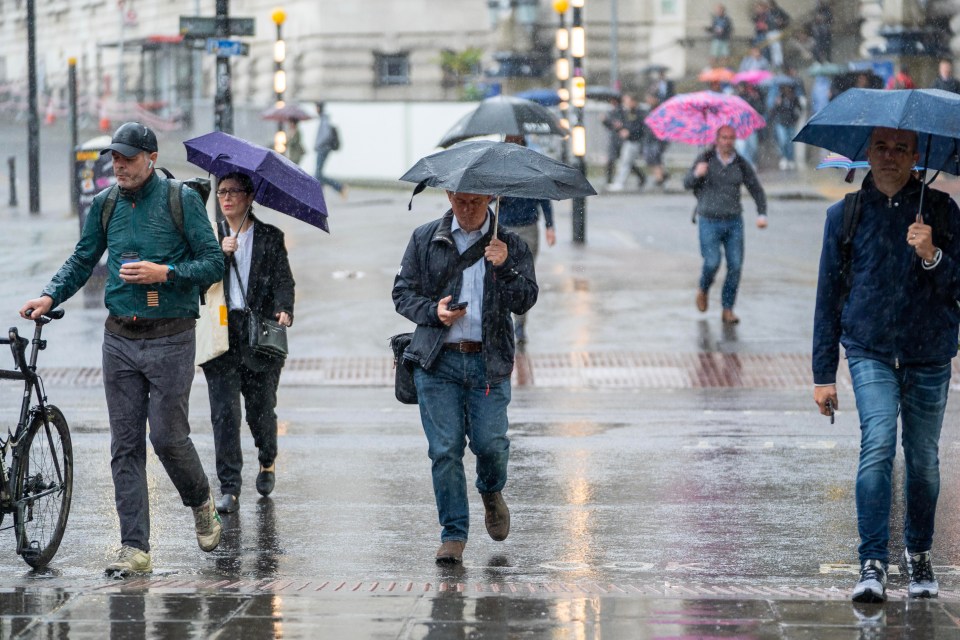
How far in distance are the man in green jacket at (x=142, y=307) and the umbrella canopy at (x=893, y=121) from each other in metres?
2.62

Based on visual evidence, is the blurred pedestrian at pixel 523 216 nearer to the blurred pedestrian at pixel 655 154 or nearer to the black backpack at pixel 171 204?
the black backpack at pixel 171 204

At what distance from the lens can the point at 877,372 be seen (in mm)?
6402

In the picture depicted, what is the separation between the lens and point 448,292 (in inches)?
279

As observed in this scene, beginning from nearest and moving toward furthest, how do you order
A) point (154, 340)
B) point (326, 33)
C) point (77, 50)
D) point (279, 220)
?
point (154, 340) < point (279, 220) < point (326, 33) < point (77, 50)

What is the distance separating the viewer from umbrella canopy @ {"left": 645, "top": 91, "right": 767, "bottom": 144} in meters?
15.8

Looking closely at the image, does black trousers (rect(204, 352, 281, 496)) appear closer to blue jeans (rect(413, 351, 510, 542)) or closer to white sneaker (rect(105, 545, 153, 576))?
white sneaker (rect(105, 545, 153, 576))

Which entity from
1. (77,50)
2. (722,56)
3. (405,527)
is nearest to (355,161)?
(722,56)

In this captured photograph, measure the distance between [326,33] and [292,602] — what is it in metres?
42.5

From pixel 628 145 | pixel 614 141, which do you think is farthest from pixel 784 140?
pixel 628 145

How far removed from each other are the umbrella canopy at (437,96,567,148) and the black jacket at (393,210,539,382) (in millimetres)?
5886

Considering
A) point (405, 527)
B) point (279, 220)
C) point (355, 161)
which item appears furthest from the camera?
point (355, 161)

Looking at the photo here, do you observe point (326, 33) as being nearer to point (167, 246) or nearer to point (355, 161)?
point (355, 161)

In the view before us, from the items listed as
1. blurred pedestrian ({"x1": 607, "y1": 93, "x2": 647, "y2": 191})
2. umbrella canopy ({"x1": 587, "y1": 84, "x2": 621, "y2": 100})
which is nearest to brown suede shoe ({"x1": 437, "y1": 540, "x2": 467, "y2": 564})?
blurred pedestrian ({"x1": 607, "y1": 93, "x2": 647, "y2": 191})

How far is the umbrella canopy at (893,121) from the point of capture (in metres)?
6.26
